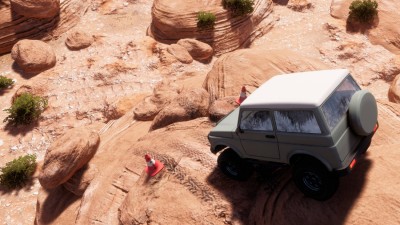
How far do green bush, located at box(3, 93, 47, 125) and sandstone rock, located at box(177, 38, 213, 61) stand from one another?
8401 mm

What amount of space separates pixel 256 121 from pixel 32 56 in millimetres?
Answer: 14739

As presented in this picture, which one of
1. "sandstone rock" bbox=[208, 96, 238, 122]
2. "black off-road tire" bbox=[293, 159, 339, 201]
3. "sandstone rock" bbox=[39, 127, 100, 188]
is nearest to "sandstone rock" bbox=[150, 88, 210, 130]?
"sandstone rock" bbox=[208, 96, 238, 122]

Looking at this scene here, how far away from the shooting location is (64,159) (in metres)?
9.36

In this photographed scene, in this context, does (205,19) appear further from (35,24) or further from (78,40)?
(35,24)

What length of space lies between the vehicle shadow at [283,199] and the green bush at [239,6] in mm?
13890

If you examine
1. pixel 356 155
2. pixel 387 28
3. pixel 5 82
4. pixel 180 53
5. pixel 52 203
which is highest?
pixel 356 155

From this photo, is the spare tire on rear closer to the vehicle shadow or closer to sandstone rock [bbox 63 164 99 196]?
the vehicle shadow

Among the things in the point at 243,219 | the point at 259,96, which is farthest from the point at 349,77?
the point at 243,219

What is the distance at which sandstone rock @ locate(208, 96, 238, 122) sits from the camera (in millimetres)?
8219

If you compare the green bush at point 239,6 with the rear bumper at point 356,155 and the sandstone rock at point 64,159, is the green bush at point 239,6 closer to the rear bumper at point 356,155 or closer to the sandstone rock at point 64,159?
the sandstone rock at point 64,159

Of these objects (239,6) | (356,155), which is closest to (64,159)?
(356,155)

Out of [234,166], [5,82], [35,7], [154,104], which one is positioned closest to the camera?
[234,166]

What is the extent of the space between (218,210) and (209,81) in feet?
19.2

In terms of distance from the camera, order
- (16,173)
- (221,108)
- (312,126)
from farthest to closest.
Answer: (16,173) < (221,108) < (312,126)
